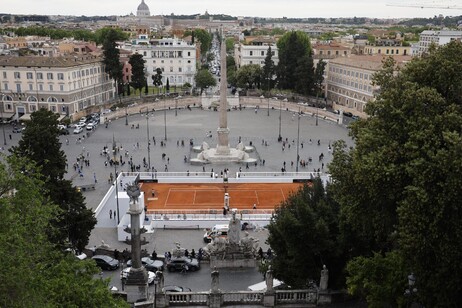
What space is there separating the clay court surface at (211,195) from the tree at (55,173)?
32.1 ft

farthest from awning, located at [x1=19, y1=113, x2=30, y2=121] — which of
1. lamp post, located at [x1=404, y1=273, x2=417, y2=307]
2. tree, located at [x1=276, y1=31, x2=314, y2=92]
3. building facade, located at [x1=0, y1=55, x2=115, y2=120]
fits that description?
lamp post, located at [x1=404, y1=273, x2=417, y2=307]

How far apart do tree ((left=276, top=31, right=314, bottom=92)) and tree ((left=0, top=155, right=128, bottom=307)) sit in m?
64.6

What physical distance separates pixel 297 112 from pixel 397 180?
2253 inches

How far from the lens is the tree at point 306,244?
1870 centimetres

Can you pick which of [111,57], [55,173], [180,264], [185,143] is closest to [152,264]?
[180,264]

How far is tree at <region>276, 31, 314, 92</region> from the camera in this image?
249 ft

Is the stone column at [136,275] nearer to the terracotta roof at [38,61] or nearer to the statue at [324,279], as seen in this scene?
the statue at [324,279]

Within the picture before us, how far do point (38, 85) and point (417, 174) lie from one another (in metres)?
59.4

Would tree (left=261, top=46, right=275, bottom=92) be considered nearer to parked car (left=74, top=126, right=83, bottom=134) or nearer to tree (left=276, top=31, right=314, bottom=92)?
tree (left=276, top=31, right=314, bottom=92)

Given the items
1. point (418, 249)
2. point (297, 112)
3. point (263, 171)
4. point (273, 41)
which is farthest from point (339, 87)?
point (418, 249)

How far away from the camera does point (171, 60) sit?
90.3 metres

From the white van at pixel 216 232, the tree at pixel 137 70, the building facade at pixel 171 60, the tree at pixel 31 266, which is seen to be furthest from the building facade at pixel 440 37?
the tree at pixel 31 266

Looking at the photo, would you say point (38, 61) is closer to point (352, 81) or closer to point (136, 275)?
point (352, 81)

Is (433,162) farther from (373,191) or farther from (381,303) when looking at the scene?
(381,303)
